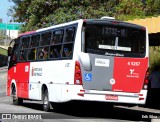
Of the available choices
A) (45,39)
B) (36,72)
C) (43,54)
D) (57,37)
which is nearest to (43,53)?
(43,54)

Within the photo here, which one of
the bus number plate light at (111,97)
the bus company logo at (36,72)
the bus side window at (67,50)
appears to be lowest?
the bus number plate light at (111,97)

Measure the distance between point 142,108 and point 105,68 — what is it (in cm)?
598

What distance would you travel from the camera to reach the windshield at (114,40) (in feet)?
45.8

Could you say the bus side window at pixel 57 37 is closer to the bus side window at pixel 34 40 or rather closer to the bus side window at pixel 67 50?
the bus side window at pixel 67 50

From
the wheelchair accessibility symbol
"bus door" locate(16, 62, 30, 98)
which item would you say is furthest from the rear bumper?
"bus door" locate(16, 62, 30, 98)

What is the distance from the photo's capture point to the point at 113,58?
14102 mm

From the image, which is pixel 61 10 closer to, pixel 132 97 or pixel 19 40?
pixel 19 40

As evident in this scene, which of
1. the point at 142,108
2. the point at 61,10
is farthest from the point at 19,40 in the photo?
the point at 61,10

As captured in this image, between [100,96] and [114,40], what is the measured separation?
1.91 m

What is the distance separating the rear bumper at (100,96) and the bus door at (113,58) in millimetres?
134

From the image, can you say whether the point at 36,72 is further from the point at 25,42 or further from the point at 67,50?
the point at 67,50

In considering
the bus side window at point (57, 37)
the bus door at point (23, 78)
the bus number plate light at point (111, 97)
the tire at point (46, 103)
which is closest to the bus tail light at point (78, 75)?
the bus number plate light at point (111, 97)

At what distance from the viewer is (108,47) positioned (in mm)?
14094

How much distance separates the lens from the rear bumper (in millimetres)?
13703
